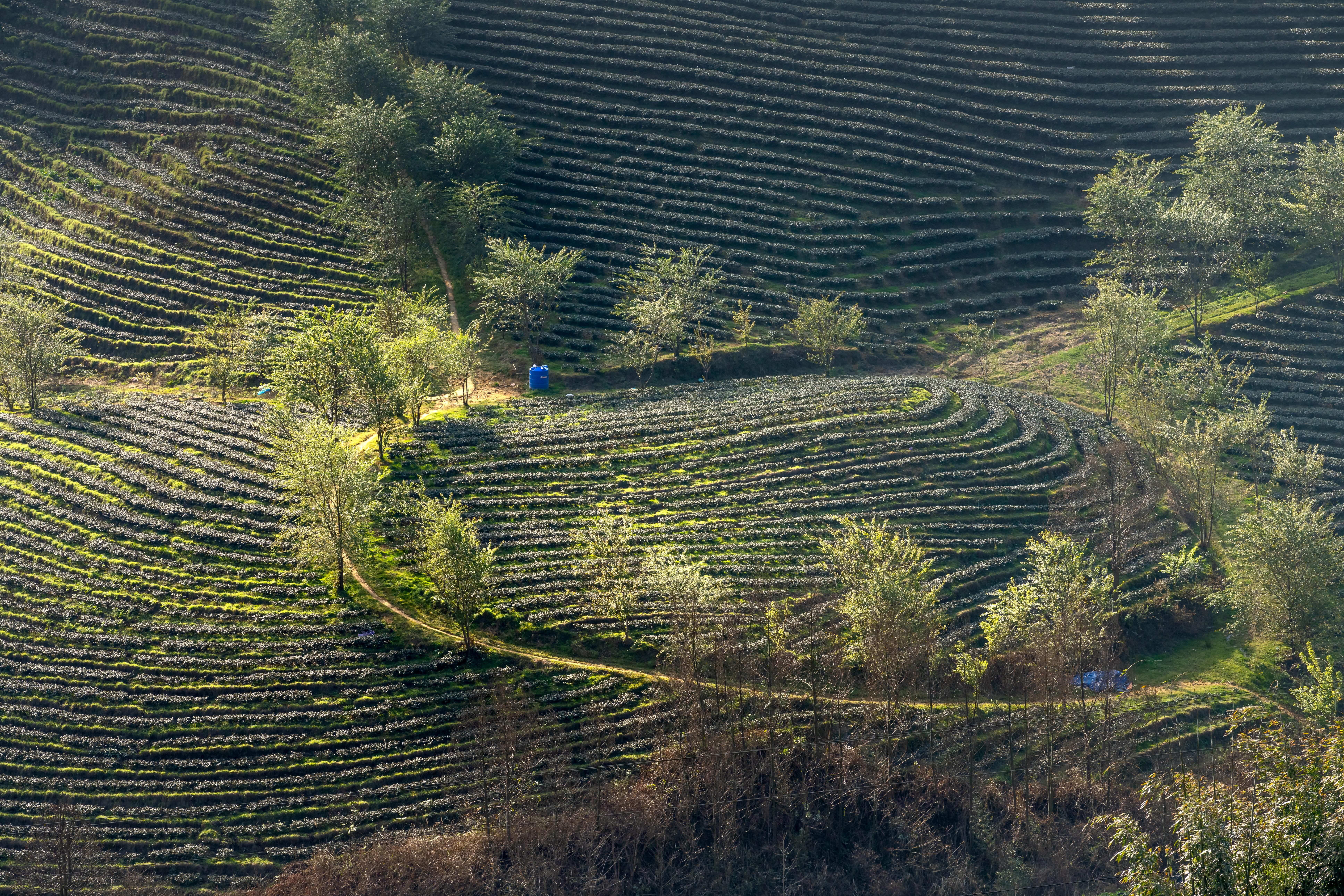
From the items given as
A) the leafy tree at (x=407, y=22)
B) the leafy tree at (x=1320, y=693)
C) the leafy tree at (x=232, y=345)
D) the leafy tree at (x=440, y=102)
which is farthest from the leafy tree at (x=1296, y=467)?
the leafy tree at (x=407, y=22)

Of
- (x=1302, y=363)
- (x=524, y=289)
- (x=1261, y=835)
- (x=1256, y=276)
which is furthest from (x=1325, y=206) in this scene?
(x=1261, y=835)

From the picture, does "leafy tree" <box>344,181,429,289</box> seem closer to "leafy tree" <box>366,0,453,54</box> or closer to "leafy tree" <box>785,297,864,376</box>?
"leafy tree" <box>366,0,453,54</box>

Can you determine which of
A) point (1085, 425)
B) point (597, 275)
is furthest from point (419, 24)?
point (1085, 425)

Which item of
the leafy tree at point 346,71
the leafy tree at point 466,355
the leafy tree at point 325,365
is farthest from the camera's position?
the leafy tree at point 346,71

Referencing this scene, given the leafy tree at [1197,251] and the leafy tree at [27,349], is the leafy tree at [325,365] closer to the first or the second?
the leafy tree at [27,349]

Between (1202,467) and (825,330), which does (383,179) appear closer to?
(825,330)
